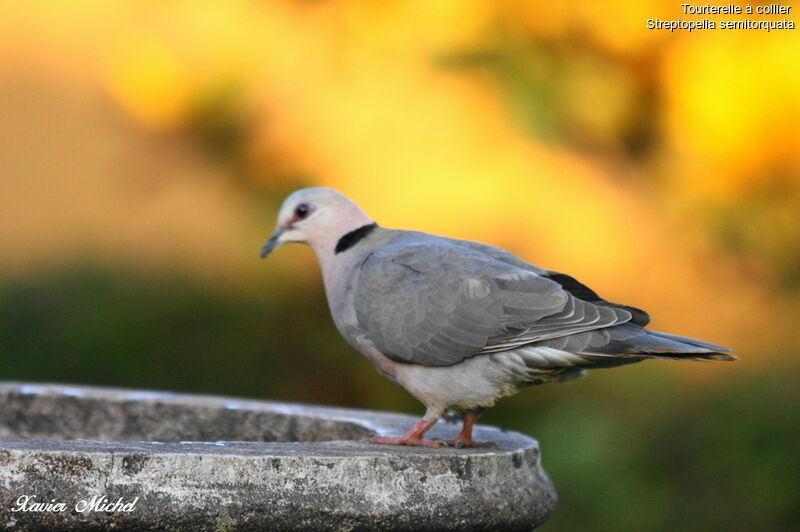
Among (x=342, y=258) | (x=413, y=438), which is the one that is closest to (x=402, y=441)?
(x=413, y=438)

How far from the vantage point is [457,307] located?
9.64ft

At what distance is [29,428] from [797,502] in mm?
3109

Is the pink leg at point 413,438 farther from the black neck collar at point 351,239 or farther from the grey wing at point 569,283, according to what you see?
the black neck collar at point 351,239

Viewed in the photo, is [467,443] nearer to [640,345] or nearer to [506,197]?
[640,345]

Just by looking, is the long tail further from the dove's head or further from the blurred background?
the blurred background

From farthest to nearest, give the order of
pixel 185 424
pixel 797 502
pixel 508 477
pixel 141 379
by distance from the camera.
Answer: pixel 141 379, pixel 797 502, pixel 185 424, pixel 508 477

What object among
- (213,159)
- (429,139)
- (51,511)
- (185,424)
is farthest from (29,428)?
(429,139)

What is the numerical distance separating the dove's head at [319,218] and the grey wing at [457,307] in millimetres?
363

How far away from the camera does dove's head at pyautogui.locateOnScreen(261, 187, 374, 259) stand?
345cm

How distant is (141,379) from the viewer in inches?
240

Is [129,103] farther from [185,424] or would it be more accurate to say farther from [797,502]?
[797,502]

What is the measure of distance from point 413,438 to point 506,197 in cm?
277

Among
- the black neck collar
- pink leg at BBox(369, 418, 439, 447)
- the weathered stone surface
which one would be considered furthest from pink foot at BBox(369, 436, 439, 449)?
the black neck collar

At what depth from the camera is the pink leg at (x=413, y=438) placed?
8.90 ft
